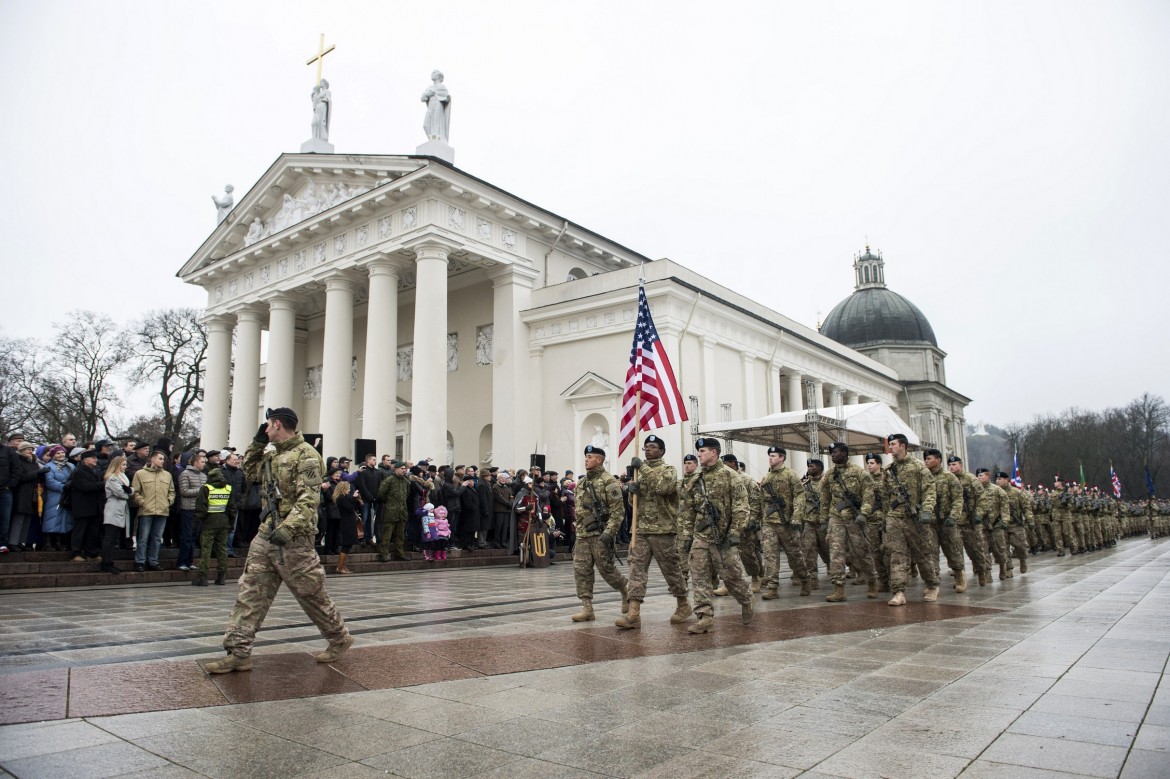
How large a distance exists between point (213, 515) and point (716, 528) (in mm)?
7966

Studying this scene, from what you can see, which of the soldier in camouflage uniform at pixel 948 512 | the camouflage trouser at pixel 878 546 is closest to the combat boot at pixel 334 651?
the camouflage trouser at pixel 878 546

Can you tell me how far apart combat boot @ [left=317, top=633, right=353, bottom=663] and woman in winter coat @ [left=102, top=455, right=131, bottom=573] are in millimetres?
7514

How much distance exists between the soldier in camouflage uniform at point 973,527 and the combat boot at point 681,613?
21.2ft

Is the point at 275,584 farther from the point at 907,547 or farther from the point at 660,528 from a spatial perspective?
the point at 907,547

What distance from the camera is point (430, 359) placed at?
86.8 feet

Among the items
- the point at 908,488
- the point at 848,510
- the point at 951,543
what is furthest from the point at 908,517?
the point at 951,543

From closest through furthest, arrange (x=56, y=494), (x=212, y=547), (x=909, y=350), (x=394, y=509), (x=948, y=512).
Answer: (x=948, y=512), (x=212, y=547), (x=56, y=494), (x=394, y=509), (x=909, y=350)

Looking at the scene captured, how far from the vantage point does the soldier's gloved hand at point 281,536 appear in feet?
18.2

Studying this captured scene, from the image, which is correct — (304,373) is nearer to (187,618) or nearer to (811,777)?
(187,618)

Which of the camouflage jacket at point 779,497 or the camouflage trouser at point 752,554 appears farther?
the camouflage trouser at point 752,554

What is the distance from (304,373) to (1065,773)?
133ft

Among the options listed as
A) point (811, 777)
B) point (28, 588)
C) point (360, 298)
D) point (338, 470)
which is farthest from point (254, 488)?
point (360, 298)

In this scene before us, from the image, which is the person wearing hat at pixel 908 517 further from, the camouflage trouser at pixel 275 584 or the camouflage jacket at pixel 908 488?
the camouflage trouser at pixel 275 584

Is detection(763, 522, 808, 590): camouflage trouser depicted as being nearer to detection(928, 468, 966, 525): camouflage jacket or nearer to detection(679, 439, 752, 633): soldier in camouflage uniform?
detection(928, 468, 966, 525): camouflage jacket
